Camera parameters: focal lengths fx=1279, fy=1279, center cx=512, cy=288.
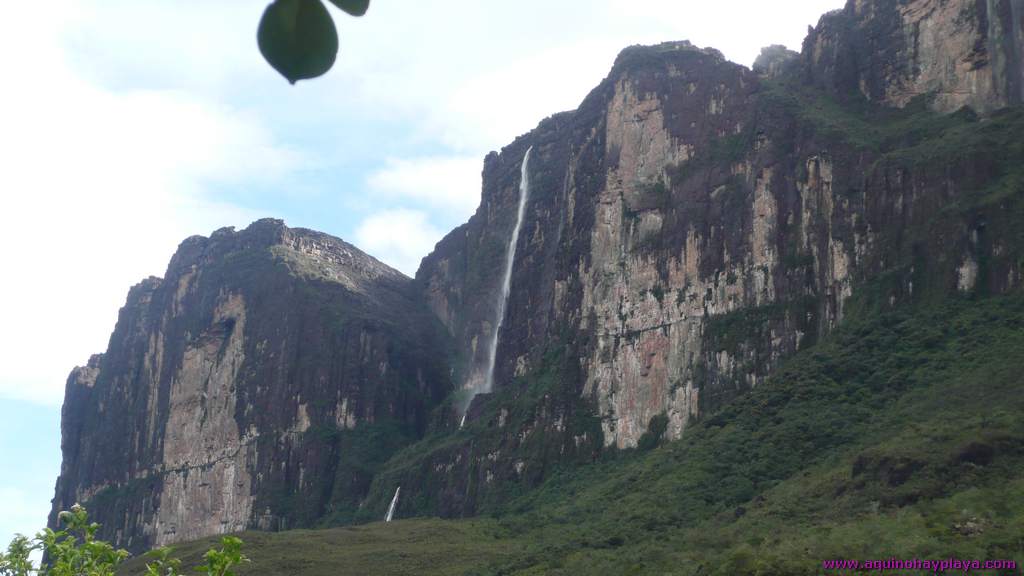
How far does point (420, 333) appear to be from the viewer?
116188 millimetres

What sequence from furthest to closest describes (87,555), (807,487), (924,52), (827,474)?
(924,52) → (827,474) → (807,487) → (87,555)

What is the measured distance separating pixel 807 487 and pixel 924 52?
31.6 metres

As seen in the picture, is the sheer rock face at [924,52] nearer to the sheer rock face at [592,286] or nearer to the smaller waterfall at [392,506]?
the sheer rock face at [592,286]

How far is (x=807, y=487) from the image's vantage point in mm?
50812

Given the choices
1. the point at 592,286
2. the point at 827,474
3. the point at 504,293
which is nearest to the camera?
the point at 827,474

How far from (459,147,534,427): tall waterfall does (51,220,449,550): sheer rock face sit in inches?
385

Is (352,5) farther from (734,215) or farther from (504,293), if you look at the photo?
(504,293)

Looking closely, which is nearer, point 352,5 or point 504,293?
point 352,5

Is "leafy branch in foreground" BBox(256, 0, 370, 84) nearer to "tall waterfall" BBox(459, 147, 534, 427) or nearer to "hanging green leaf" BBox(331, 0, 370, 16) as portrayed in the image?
"hanging green leaf" BBox(331, 0, 370, 16)

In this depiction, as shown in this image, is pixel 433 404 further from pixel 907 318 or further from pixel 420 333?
pixel 907 318

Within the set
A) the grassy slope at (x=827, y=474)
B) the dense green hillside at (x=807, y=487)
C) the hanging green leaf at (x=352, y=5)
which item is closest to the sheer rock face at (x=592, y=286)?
the grassy slope at (x=827, y=474)

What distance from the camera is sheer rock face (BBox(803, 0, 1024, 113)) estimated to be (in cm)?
6650

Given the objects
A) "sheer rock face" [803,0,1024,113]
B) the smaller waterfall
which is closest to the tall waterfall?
the smaller waterfall

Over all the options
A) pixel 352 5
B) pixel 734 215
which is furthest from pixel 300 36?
pixel 734 215
